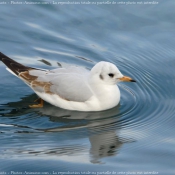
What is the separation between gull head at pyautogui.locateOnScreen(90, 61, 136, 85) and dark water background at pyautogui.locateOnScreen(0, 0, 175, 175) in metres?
0.58

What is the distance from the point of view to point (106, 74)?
1067 cm

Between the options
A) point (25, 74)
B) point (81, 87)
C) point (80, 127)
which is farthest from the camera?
point (25, 74)

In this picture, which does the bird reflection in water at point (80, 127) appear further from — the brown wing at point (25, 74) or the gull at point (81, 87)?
the brown wing at point (25, 74)

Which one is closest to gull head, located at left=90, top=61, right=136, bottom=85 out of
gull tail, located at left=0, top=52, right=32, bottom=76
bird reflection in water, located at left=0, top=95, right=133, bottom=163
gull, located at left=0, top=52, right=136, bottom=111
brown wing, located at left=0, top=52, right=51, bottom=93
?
gull, located at left=0, top=52, right=136, bottom=111

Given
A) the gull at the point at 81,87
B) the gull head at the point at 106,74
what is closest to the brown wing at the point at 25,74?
the gull at the point at 81,87

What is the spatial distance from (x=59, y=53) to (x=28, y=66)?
1.05 metres

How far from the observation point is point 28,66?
11891 mm

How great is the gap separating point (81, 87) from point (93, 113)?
528 mm

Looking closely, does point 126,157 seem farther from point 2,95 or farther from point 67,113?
point 2,95

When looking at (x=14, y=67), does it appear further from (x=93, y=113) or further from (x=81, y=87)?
(x=93, y=113)

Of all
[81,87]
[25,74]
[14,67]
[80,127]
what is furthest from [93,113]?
[14,67]

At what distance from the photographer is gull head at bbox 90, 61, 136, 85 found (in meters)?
10.6

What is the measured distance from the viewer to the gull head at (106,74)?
34.7ft

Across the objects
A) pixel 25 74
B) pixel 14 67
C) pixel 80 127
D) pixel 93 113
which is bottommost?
pixel 80 127
